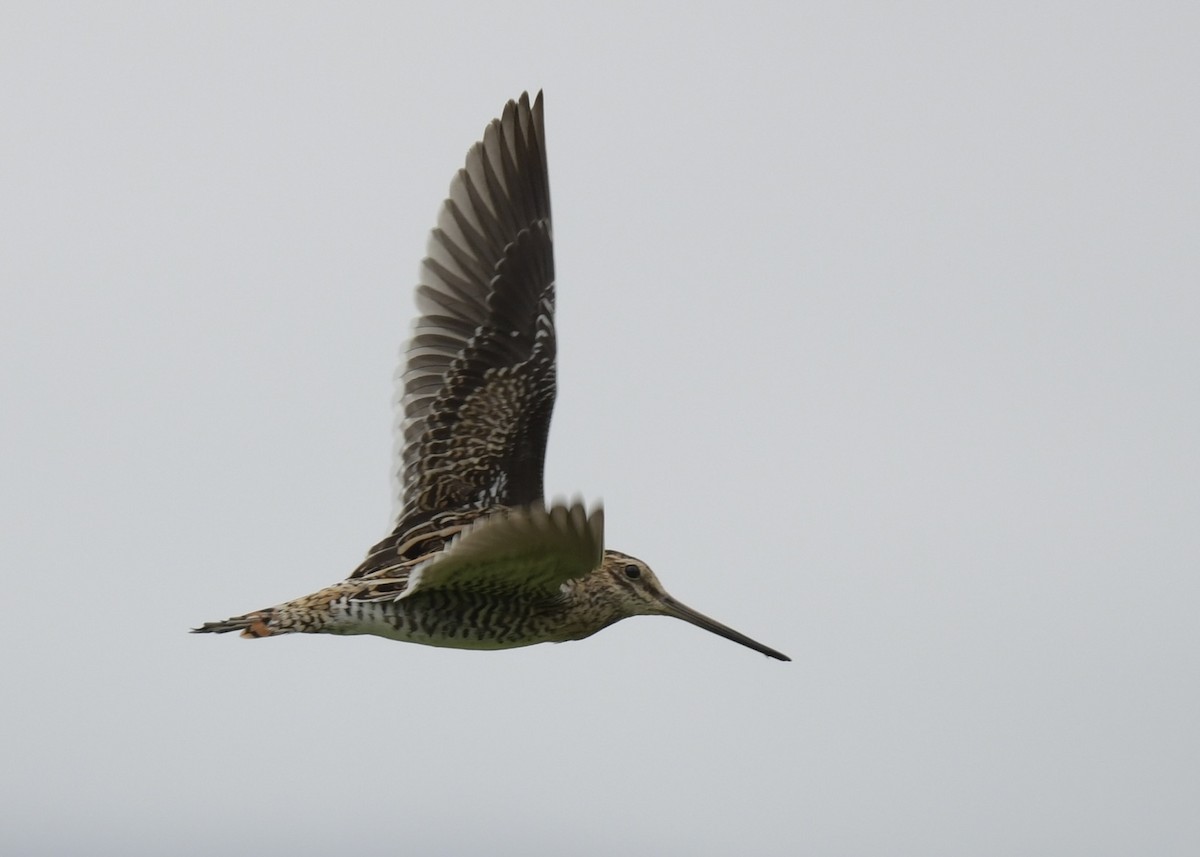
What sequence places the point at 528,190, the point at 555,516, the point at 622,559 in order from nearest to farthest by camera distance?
the point at 555,516, the point at 622,559, the point at 528,190

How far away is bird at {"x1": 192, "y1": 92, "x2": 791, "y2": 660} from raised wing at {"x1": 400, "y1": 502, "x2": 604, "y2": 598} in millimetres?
18

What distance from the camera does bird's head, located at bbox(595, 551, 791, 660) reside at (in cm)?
1065

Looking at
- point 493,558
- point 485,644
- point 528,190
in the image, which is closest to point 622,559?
point 485,644

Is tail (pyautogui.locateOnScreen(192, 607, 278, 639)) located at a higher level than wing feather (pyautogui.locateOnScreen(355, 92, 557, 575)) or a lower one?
lower

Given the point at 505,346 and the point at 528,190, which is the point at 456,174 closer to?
the point at 528,190

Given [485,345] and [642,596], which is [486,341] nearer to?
[485,345]

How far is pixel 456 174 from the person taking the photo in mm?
11516

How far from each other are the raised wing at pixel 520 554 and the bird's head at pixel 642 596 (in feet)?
2.47

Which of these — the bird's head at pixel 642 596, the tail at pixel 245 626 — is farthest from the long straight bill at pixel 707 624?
the tail at pixel 245 626

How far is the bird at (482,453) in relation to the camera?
32.4ft

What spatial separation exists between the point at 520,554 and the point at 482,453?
6.40 ft

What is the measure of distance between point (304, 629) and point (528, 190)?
333cm

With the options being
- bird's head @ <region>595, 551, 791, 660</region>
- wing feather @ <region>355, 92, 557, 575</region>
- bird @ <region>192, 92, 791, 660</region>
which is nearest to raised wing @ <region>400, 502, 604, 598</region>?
bird @ <region>192, 92, 791, 660</region>

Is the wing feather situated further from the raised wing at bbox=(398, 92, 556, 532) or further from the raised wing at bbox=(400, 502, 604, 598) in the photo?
the raised wing at bbox=(400, 502, 604, 598)
